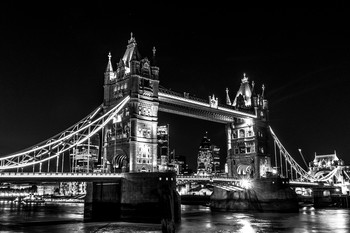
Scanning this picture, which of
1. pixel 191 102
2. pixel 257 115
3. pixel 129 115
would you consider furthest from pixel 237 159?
pixel 129 115

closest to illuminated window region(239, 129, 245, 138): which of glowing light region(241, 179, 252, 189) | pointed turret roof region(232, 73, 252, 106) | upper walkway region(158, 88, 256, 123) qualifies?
upper walkway region(158, 88, 256, 123)

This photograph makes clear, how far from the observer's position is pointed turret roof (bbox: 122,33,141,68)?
5381 centimetres

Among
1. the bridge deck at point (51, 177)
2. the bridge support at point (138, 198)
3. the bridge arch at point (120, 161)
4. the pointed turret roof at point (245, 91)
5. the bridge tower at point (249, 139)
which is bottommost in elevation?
the bridge support at point (138, 198)

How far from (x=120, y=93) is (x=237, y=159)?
1163 inches

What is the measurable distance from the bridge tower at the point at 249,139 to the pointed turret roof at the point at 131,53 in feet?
79.3

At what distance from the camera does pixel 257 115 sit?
7394 centimetres

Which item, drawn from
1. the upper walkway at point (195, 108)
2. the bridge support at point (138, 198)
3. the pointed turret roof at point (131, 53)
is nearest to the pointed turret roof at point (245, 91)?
the upper walkway at point (195, 108)

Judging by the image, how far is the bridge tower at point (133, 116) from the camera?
51094 mm

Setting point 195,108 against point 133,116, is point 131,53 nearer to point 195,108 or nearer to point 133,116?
point 133,116

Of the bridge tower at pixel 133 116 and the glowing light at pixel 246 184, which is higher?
the bridge tower at pixel 133 116

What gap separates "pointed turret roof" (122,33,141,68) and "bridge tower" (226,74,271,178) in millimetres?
24169

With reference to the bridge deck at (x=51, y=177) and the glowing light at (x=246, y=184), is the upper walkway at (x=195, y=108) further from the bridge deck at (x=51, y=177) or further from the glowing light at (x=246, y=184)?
the bridge deck at (x=51, y=177)

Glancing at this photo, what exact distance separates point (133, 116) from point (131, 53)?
9.12 metres

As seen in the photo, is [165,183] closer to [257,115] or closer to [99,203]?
[99,203]
